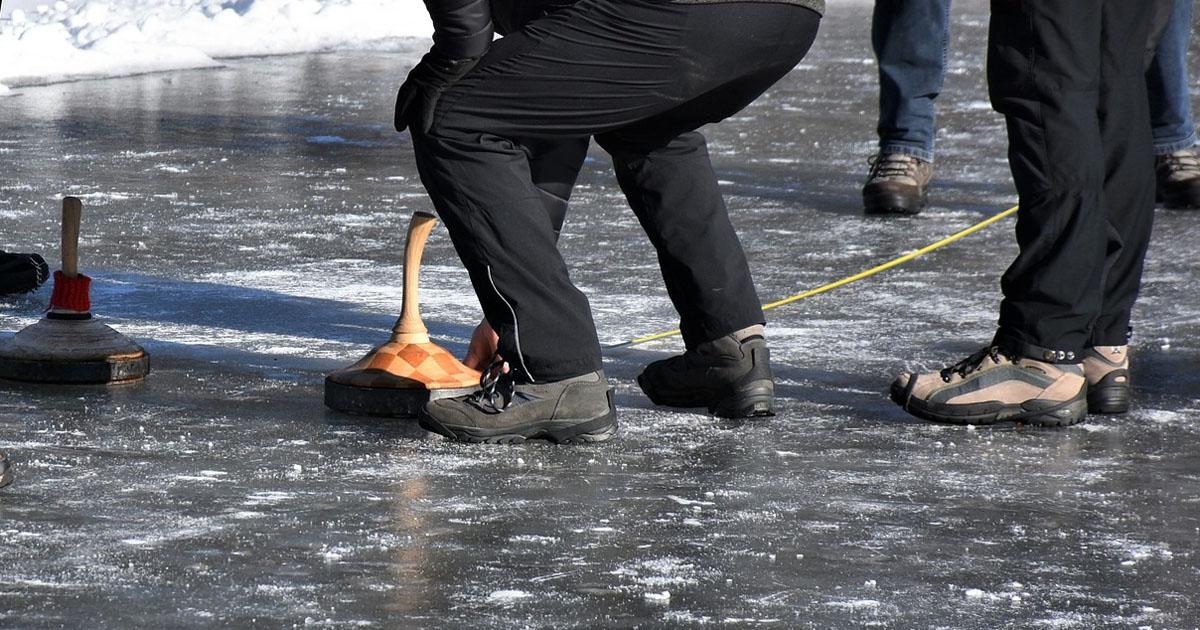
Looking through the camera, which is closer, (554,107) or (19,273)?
(554,107)

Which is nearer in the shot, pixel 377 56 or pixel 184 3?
pixel 377 56

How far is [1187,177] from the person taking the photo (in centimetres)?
690

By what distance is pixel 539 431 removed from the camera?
12.8 feet

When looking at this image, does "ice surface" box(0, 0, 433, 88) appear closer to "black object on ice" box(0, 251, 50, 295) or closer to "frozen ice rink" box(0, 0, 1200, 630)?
"frozen ice rink" box(0, 0, 1200, 630)

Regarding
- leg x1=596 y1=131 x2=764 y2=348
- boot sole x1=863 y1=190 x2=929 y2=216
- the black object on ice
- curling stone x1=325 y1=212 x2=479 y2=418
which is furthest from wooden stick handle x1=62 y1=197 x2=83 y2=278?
boot sole x1=863 y1=190 x2=929 y2=216

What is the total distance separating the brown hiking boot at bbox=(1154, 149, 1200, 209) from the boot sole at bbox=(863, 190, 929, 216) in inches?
34.9

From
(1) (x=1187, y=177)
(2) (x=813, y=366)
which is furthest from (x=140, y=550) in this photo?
(1) (x=1187, y=177)

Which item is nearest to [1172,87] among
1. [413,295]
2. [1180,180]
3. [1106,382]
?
[1180,180]

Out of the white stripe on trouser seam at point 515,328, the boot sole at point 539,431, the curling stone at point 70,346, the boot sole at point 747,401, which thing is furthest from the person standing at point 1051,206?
the curling stone at point 70,346

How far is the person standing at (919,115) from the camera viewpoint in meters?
6.93

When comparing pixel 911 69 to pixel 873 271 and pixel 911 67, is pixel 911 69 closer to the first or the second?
pixel 911 67

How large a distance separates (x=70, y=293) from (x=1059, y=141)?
7.54 feet

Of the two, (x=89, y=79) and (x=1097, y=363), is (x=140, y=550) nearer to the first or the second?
(x=1097, y=363)

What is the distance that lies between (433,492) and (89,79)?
26.8 feet
